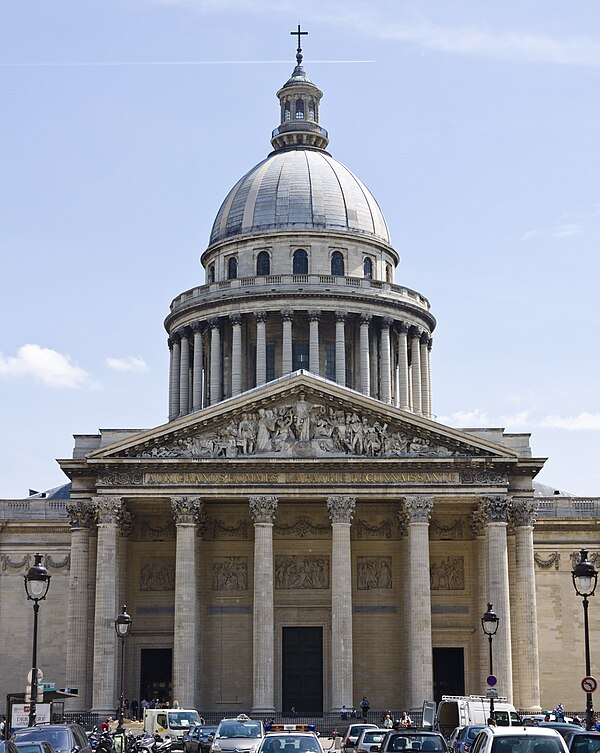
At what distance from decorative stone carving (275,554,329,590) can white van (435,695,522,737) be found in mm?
19609

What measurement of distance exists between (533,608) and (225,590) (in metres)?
15.7

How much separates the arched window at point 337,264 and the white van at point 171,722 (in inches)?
1727

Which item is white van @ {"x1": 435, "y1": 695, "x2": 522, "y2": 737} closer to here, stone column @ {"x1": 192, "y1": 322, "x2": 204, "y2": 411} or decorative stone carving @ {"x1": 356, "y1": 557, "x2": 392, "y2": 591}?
decorative stone carving @ {"x1": 356, "y1": 557, "x2": 392, "y2": 591}

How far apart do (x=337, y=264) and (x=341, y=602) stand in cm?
3383

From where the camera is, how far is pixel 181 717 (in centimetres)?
5162

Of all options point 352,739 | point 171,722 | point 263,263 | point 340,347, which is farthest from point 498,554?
point 263,263

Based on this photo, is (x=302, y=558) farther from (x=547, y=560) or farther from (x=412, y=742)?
(x=412, y=742)

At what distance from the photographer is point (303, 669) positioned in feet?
224

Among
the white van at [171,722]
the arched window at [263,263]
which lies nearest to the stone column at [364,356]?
the arched window at [263,263]

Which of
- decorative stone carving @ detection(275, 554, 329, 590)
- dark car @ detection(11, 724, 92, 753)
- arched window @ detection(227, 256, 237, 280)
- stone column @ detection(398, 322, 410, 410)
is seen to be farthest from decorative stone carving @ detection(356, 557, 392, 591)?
dark car @ detection(11, 724, 92, 753)

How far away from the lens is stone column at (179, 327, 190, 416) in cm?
8969

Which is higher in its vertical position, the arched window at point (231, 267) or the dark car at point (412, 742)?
the arched window at point (231, 267)

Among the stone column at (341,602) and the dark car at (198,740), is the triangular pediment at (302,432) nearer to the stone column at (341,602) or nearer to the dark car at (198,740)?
the stone column at (341,602)

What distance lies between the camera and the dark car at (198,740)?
42.8 m
